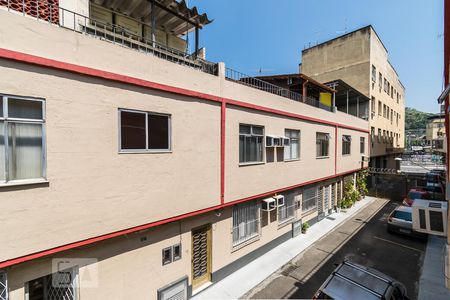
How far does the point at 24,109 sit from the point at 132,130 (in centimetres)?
205

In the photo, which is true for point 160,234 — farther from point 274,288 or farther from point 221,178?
point 274,288

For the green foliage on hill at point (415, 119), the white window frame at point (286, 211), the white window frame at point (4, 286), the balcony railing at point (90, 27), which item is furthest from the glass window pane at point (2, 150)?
the green foliage on hill at point (415, 119)

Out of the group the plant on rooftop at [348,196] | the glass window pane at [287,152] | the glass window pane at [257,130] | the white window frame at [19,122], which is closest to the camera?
the white window frame at [19,122]

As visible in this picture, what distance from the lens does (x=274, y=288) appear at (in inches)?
309

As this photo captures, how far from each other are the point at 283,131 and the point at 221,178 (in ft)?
15.0

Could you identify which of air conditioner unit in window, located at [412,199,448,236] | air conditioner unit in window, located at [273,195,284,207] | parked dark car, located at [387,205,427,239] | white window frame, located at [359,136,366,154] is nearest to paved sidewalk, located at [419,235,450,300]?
→ parked dark car, located at [387,205,427,239]

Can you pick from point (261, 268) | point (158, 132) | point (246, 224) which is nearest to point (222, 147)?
point (158, 132)

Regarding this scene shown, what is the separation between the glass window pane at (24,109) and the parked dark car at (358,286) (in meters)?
7.40

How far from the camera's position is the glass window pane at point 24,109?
160 inches

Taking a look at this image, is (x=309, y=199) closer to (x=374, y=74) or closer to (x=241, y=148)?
(x=241, y=148)

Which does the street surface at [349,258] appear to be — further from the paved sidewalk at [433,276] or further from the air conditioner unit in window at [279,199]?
the air conditioner unit in window at [279,199]

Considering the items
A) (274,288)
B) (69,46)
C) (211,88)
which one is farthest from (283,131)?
(69,46)

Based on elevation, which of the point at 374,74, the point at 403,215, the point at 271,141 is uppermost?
the point at 374,74

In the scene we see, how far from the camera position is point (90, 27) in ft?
18.4
